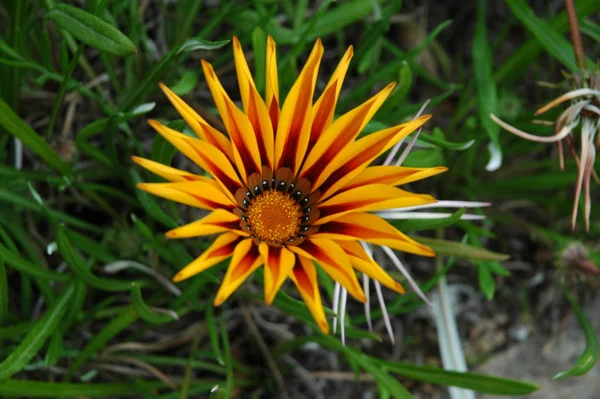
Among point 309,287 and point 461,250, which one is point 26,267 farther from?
point 461,250

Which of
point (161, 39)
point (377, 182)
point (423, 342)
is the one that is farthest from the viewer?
point (423, 342)

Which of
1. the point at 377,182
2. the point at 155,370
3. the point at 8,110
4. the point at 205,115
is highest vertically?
the point at 205,115

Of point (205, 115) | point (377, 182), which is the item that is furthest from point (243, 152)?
point (205, 115)

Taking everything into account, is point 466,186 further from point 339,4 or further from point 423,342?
point 339,4

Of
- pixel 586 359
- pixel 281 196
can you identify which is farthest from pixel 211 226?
pixel 586 359

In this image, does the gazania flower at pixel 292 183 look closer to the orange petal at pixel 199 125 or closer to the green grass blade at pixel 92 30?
the orange petal at pixel 199 125

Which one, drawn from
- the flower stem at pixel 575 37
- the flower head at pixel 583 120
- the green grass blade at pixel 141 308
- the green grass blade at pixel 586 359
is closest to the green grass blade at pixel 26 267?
the green grass blade at pixel 141 308

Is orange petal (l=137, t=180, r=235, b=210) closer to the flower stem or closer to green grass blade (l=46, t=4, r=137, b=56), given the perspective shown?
green grass blade (l=46, t=4, r=137, b=56)

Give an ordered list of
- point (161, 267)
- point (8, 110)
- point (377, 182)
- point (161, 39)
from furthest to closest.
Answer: point (161, 39), point (161, 267), point (8, 110), point (377, 182)
